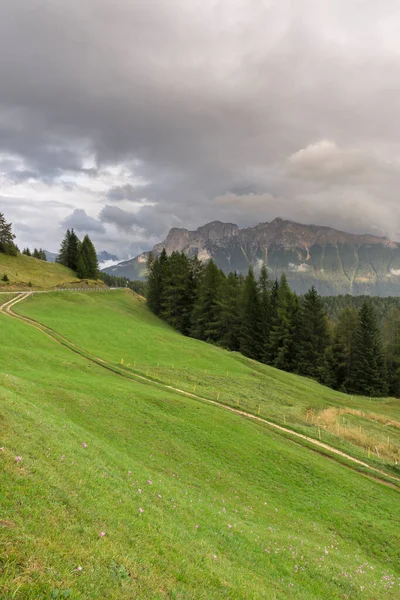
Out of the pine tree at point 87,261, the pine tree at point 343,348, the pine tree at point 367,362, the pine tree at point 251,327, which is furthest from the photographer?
the pine tree at point 87,261

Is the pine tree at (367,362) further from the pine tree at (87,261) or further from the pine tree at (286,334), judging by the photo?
the pine tree at (87,261)

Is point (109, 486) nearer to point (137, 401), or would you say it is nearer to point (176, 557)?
point (176, 557)

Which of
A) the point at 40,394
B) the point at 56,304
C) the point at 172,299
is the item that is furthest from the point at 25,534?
the point at 172,299

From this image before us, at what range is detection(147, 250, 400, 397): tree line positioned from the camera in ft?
254

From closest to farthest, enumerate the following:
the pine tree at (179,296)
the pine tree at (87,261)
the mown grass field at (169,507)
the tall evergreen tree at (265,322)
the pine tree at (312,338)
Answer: the mown grass field at (169,507) → the pine tree at (312,338) → the tall evergreen tree at (265,322) → the pine tree at (179,296) → the pine tree at (87,261)

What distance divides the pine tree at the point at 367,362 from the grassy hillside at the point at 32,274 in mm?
85923

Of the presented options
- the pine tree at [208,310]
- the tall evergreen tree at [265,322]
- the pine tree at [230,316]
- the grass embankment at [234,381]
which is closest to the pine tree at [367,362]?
the grass embankment at [234,381]

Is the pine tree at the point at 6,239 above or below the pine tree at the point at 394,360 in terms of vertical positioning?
above

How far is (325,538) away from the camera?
52.4 ft

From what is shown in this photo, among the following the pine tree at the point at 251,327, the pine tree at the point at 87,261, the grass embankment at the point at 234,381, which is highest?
the pine tree at the point at 87,261

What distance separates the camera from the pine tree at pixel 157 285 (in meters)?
103

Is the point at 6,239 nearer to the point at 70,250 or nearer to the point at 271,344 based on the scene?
the point at 70,250

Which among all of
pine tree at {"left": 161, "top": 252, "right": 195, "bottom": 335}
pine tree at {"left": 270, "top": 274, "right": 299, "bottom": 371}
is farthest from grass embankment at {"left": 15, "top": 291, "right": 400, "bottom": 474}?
pine tree at {"left": 161, "top": 252, "right": 195, "bottom": 335}

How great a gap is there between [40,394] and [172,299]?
7357 centimetres
